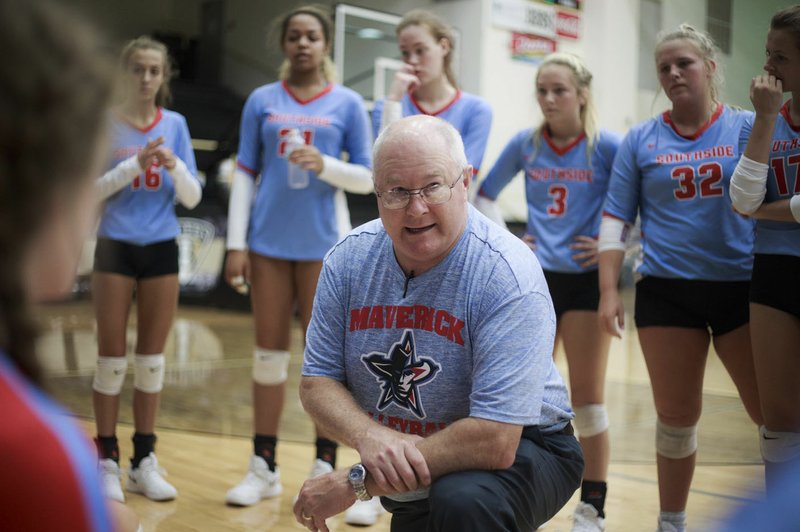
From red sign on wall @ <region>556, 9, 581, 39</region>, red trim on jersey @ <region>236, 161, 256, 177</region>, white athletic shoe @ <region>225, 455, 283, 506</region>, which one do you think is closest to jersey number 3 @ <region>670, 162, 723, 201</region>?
red trim on jersey @ <region>236, 161, 256, 177</region>

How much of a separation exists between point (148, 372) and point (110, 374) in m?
0.15

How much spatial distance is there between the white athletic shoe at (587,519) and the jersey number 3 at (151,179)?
2054 mm

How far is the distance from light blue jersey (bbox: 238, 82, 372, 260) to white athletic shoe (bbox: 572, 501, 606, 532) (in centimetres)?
138

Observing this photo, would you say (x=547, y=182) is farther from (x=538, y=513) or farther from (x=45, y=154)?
(x=45, y=154)

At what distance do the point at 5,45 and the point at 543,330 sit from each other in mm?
1473

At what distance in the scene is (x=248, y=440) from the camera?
4543 millimetres

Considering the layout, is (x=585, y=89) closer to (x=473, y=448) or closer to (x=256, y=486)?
(x=473, y=448)

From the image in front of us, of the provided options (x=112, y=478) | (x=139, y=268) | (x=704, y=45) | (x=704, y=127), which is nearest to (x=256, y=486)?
(x=112, y=478)

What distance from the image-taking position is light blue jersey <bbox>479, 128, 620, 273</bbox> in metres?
3.28

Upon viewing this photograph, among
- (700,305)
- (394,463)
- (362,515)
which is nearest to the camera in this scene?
(394,463)

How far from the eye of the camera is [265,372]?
11.8ft

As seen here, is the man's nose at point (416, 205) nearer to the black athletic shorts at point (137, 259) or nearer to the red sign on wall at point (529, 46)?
the black athletic shorts at point (137, 259)

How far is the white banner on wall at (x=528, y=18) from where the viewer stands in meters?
12.5

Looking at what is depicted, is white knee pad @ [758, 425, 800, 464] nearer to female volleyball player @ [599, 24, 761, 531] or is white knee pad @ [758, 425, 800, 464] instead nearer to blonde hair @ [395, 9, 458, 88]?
female volleyball player @ [599, 24, 761, 531]
